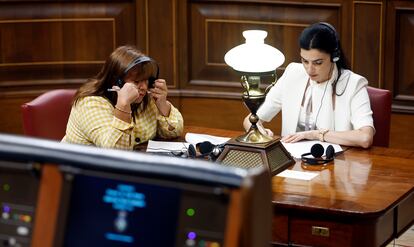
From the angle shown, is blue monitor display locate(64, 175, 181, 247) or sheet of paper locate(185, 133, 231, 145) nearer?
blue monitor display locate(64, 175, 181, 247)

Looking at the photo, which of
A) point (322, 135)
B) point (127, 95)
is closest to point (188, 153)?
point (127, 95)

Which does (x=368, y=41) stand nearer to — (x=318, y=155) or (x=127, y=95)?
(x=318, y=155)

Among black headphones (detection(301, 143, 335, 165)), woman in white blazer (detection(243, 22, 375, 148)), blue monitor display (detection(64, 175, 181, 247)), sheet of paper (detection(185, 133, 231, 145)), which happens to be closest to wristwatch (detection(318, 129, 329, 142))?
woman in white blazer (detection(243, 22, 375, 148))

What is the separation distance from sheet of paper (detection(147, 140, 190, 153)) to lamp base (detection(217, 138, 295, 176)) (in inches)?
15.1

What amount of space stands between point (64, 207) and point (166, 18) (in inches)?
189

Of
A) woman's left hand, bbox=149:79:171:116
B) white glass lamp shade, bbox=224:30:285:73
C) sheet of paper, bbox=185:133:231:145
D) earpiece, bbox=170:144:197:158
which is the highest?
white glass lamp shade, bbox=224:30:285:73

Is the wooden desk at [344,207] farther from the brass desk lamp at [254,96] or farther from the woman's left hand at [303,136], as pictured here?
A: the woman's left hand at [303,136]

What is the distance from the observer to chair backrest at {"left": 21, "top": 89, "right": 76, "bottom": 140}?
3.85 m

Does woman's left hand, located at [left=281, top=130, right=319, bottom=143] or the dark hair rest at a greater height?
the dark hair

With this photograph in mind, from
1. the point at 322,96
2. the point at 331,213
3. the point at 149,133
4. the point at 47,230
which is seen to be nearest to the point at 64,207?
the point at 47,230

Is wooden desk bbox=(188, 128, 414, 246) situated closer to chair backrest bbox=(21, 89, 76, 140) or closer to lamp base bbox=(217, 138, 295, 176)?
lamp base bbox=(217, 138, 295, 176)

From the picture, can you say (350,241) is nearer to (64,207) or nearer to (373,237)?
(373,237)

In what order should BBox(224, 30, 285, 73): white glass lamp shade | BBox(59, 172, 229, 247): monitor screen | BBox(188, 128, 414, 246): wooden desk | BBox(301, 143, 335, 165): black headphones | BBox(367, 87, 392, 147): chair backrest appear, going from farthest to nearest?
BBox(367, 87, 392, 147): chair backrest, BBox(301, 143, 335, 165): black headphones, BBox(224, 30, 285, 73): white glass lamp shade, BBox(188, 128, 414, 246): wooden desk, BBox(59, 172, 229, 247): monitor screen

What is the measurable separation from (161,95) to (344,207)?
4.19 feet
